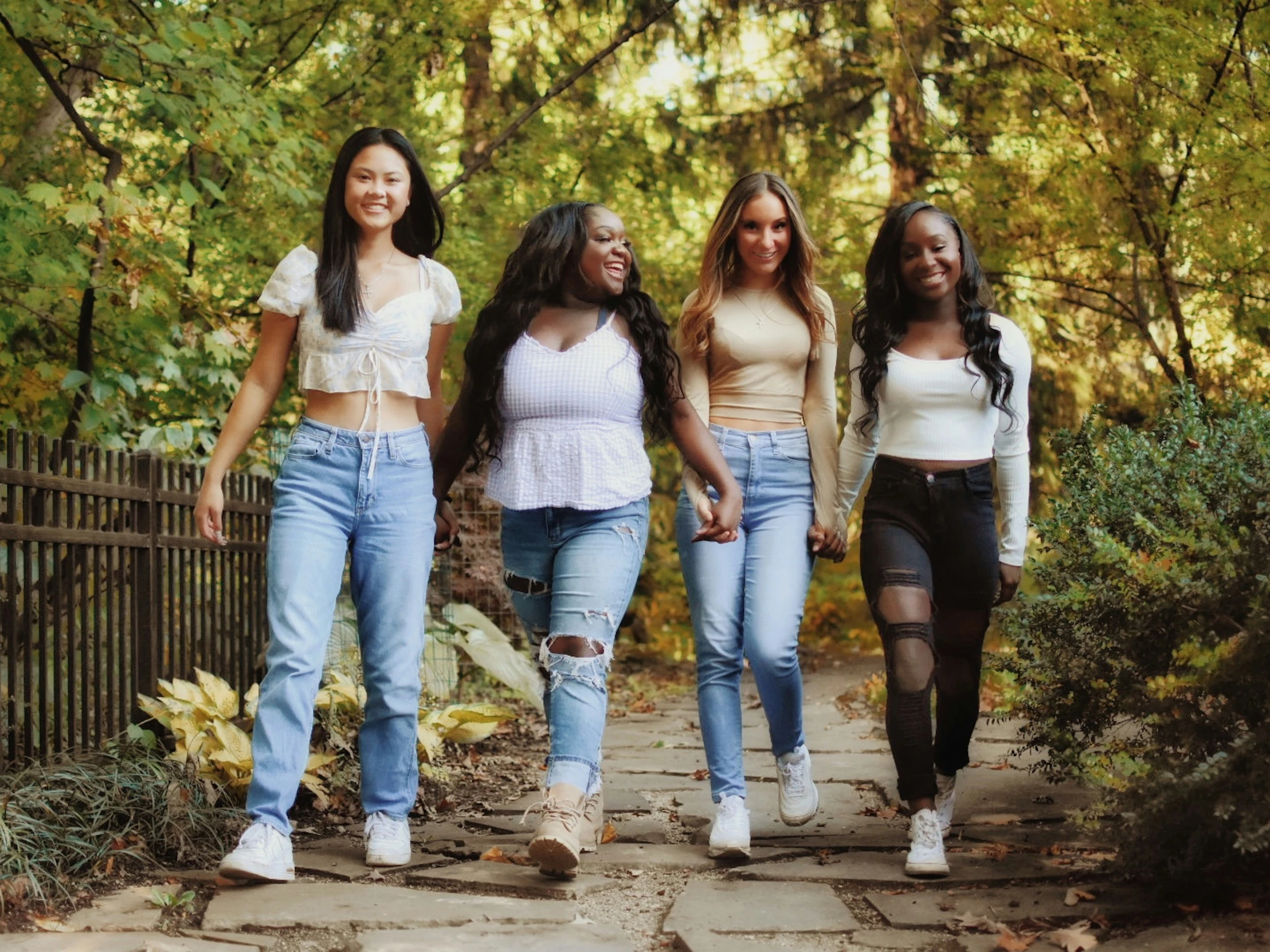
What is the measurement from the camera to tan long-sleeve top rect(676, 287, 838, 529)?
154 inches

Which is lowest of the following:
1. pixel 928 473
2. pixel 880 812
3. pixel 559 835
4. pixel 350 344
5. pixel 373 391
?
pixel 880 812

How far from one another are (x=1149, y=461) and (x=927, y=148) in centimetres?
599

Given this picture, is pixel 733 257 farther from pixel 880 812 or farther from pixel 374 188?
pixel 880 812

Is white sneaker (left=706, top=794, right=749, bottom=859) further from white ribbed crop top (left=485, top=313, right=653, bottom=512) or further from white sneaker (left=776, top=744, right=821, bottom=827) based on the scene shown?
white ribbed crop top (left=485, top=313, right=653, bottom=512)

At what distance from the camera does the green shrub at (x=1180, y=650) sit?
2686 millimetres

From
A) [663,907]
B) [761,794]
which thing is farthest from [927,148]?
[663,907]

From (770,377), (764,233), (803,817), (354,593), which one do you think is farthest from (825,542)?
(354,593)

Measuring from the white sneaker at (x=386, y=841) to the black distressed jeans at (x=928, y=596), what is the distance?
1.31 meters

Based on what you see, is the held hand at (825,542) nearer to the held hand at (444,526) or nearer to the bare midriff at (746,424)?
the bare midriff at (746,424)

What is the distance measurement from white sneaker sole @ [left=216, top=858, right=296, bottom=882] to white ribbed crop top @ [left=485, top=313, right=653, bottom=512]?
42.3 inches

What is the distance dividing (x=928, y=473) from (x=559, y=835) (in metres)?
1.37

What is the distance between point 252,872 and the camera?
10.5 feet

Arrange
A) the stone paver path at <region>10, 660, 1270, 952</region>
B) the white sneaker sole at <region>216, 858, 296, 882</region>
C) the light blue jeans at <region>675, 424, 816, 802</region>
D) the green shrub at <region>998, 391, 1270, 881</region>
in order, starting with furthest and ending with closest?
the light blue jeans at <region>675, 424, 816, 802</region> < the white sneaker sole at <region>216, 858, 296, 882</region> < the stone paver path at <region>10, 660, 1270, 952</region> < the green shrub at <region>998, 391, 1270, 881</region>

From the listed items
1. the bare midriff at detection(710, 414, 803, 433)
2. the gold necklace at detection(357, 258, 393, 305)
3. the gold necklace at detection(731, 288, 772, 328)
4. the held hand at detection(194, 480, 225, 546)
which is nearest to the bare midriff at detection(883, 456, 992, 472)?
the bare midriff at detection(710, 414, 803, 433)
